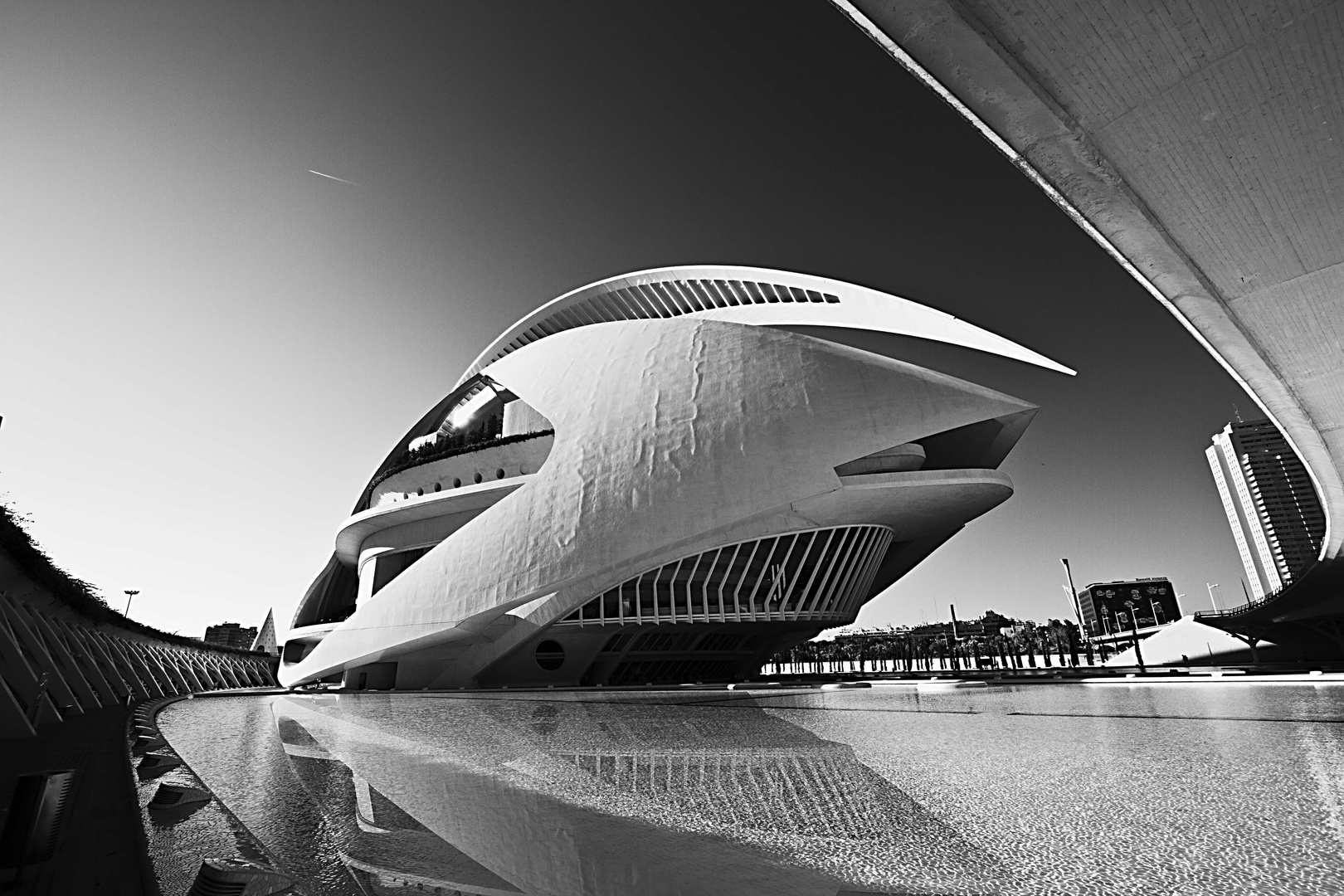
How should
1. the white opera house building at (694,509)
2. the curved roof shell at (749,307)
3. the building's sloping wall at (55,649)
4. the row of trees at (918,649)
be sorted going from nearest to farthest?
the building's sloping wall at (55,649)
the white opera house building at (694,509)
the curved roof shell at (749,307)
the row of trees at (918,649)

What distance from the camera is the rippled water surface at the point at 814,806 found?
73.2 inches

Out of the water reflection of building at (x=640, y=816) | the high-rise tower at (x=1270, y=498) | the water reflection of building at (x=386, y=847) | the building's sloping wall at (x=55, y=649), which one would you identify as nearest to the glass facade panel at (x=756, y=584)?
the building's sloping wall at (x=55, y=649)

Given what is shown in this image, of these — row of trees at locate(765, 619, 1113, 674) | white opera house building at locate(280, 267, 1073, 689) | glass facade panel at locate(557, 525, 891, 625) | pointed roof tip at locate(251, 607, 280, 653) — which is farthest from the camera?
pointed roof tip at locate(251, 607, 280, 653)

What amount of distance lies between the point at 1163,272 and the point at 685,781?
7.78 metres

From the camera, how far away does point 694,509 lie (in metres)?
17.0

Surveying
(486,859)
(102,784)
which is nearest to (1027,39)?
(486,859)

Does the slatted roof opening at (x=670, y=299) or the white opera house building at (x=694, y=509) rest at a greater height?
the slatted roof opening at (x=670, y=299)

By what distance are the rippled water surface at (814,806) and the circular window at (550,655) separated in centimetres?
1280

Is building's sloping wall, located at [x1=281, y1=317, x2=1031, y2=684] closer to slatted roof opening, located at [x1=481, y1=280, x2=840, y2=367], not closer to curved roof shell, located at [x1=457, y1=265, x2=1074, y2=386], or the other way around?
curved roof shell, located at [x1=457, y1=265, x2=1074, y2=386]

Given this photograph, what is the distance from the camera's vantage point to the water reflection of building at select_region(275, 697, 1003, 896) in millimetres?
1867

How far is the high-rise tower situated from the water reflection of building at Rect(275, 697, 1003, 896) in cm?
11829

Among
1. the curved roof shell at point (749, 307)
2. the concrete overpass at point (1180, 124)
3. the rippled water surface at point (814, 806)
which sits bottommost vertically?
the rippled water surface at point (814, 806)

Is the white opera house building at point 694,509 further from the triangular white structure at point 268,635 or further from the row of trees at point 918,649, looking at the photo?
the triangular white structure at point 268,635

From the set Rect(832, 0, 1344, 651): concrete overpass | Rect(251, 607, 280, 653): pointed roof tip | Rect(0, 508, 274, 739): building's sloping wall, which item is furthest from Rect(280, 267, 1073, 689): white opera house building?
Rect(251, 607, 280, 653): pointed roof tip
